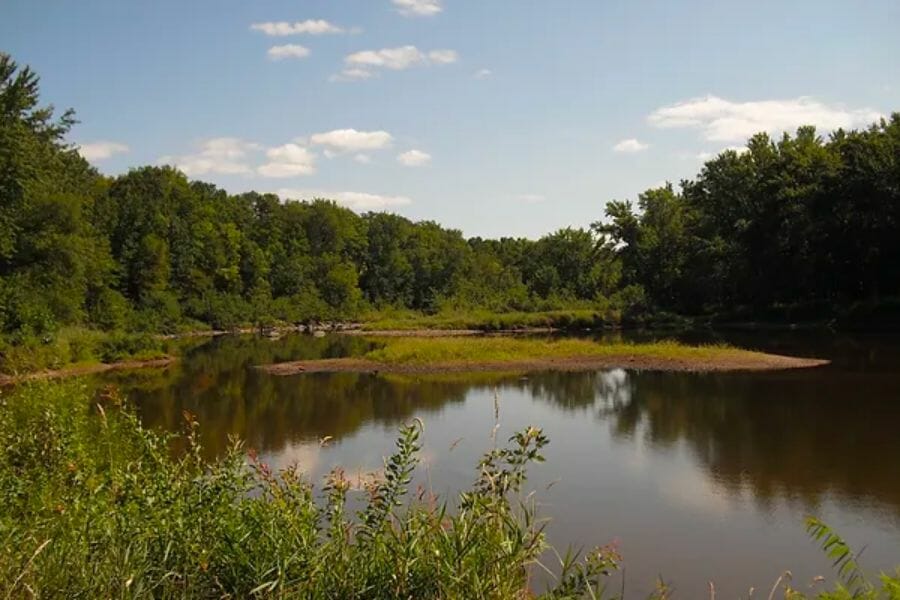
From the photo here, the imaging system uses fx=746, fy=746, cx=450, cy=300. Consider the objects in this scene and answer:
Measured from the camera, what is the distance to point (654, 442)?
61.0 feet

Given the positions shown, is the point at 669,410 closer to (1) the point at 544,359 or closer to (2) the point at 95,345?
(1) the point at 544,359

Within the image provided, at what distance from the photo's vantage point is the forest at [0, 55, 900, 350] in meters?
41.2

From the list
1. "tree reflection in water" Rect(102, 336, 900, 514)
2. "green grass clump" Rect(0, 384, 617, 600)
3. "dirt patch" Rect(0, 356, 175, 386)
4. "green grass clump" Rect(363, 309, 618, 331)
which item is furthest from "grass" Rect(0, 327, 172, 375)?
"green grass clump" Rect(0, 384, 617, 600)

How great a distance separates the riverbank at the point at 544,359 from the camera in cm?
3275

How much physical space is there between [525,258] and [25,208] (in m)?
77.2

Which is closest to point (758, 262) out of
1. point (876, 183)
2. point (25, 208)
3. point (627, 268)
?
point (876, 183)

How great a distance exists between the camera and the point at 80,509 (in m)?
5.84

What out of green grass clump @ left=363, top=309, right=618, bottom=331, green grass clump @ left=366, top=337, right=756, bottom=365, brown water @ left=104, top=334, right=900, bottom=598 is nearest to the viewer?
brown water @ left=104, top=334, right=900, bottom=598

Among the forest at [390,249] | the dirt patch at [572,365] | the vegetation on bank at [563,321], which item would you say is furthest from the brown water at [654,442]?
the vegetation on bank at [563,321]

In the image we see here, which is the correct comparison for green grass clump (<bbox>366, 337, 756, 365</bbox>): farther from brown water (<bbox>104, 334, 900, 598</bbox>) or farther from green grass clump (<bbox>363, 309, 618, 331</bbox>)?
green grass clump (<bbox>363, 309, 618, 331</bbox>)

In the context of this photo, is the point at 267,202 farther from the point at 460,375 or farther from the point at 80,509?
the point at 80,509

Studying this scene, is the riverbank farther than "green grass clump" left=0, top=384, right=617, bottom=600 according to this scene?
Yes

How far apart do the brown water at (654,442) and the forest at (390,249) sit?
12008mm

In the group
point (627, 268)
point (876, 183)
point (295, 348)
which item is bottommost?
point (295, 348)
